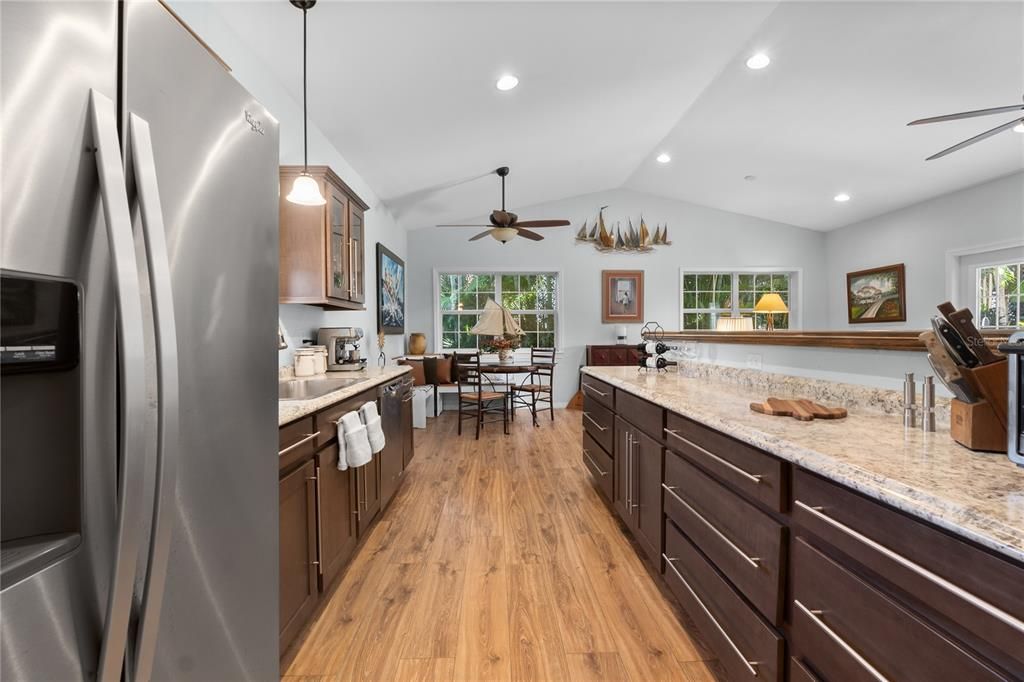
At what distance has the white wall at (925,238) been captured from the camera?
15.8ft

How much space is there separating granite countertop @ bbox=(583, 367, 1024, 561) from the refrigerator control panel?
120cm

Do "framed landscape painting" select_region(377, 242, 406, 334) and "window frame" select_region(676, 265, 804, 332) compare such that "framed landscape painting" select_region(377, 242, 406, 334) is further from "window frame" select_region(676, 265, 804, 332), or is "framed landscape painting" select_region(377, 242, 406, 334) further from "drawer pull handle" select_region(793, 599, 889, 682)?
"drawer pull handle" select_region(793, 599, 889, 682)

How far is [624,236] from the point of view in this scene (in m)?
6.93

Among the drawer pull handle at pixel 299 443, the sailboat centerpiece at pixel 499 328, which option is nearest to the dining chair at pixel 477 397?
the sailboat centerpiece at pixel 499 328

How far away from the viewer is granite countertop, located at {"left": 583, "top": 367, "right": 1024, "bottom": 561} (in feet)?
2.14

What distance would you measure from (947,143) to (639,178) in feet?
10.7

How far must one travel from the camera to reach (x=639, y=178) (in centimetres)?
653

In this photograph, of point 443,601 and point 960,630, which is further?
point 443,601

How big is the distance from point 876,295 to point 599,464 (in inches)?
237

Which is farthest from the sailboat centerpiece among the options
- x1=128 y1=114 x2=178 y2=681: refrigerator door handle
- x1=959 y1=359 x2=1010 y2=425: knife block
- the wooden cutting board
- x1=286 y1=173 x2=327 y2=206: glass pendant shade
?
x1=128 y1=114 x2=178 y2=681: refrigerator door handle

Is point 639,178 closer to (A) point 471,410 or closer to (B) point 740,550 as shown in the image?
(A) point 471,410

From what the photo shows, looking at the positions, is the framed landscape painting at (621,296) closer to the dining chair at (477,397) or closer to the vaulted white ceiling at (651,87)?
the vaulted white ceiling at (651,87)

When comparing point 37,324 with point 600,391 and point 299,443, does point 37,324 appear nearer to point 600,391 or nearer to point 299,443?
point 299,443

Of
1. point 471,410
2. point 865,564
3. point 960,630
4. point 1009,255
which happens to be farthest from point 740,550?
Answer: point 1009,255
